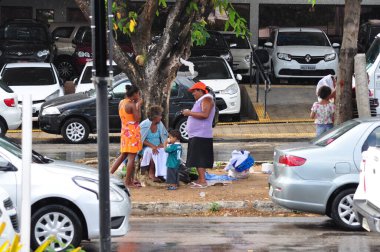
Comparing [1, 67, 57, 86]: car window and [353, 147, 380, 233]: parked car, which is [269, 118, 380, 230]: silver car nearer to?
[353, 147, 380, 233]: parked car

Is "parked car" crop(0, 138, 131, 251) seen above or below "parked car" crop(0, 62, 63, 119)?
below

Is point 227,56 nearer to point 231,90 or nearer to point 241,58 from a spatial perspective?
point 241,58

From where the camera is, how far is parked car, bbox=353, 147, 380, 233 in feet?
29.2

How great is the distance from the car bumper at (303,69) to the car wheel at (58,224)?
18839 mm

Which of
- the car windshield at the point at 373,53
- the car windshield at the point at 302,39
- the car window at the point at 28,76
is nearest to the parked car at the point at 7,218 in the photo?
the car windshield at the point at 373,53

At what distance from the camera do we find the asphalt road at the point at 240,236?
33.9 feet

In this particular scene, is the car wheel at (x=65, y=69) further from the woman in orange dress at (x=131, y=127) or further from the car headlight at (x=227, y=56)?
the woman in orange dress at (x=131, y=127)

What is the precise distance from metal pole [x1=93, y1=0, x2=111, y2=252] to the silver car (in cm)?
450

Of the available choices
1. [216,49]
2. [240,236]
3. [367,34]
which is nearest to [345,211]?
[240,236]

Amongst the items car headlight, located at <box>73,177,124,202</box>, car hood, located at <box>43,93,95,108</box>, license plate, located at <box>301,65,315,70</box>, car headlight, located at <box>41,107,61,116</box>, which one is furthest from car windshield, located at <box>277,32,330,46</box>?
car headlight, located at <box>73,177,124,202</box>

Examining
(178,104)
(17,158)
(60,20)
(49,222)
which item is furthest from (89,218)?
(60,20)

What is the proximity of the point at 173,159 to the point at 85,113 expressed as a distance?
6.46 m

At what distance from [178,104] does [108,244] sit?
13.1 m

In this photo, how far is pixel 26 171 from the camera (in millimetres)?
6477
